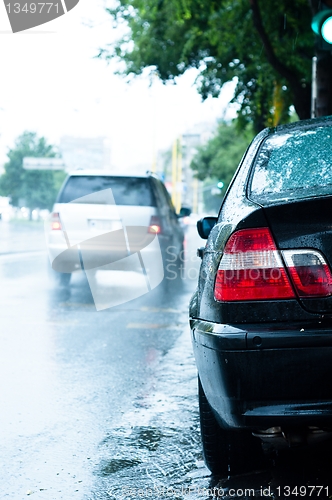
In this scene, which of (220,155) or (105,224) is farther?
(220,155)

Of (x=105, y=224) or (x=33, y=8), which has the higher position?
(x=33, y=8)

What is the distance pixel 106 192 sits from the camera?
12312mm

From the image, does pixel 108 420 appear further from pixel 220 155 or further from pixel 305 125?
pixel 220 155

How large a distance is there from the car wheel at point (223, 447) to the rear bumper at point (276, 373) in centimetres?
61

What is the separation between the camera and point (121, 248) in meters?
12.0

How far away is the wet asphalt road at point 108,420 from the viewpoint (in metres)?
3.79

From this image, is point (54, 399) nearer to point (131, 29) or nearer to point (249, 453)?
point (249, 453)

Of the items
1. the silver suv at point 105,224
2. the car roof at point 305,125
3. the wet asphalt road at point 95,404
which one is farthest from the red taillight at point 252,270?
the silver suv at point 105,224

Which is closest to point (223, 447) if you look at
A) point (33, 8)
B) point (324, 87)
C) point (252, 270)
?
point (252, 270)

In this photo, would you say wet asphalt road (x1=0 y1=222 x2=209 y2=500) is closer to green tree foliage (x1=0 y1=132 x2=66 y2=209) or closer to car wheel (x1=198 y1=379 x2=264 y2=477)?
car wheel (x1=198 y1=379 x2=264 y2=477)

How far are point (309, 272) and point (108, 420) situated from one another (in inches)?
90.0

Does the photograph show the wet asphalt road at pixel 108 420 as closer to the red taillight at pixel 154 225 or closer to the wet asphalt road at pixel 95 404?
the wet asphalt road at pixel 95 404

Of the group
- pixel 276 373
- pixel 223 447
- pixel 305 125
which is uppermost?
pixel 305 125

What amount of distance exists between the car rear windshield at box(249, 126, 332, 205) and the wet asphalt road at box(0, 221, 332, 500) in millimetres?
1285
